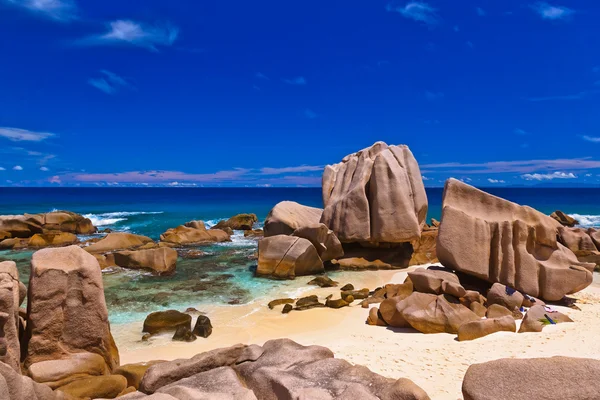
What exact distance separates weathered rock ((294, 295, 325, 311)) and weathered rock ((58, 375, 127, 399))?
19.3 ft

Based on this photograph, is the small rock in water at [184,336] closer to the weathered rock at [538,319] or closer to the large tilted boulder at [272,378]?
the large tilted boulder at [272,378]

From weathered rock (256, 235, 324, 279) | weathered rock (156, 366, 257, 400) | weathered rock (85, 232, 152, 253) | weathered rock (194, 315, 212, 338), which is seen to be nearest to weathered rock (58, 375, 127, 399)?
weathered rock (156, 366, 257, 400)

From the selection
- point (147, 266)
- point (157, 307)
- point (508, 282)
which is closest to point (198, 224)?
point (147, 266)

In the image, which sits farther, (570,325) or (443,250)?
(443,250)

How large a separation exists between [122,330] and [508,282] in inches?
371

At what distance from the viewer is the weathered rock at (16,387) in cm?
396

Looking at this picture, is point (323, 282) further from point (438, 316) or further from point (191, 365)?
point (191, 365)

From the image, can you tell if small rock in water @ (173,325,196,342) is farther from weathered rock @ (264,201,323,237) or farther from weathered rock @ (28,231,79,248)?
weathered rock @ (28,231,79,248)

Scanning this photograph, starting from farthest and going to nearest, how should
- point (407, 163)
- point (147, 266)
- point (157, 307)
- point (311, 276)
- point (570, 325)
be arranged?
point (407, 163)
point (147, 266)
point (311, 276)
point (157, 307)
point (570, 325)

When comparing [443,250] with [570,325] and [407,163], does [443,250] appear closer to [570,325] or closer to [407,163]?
[570,325]

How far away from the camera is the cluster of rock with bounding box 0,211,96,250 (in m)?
24.1

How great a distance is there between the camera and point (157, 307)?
11984 mm

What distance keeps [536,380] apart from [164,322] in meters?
7.79

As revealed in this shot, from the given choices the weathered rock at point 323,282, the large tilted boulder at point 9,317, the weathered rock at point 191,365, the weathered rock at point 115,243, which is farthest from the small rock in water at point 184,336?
the weathered rock at point 115,243
